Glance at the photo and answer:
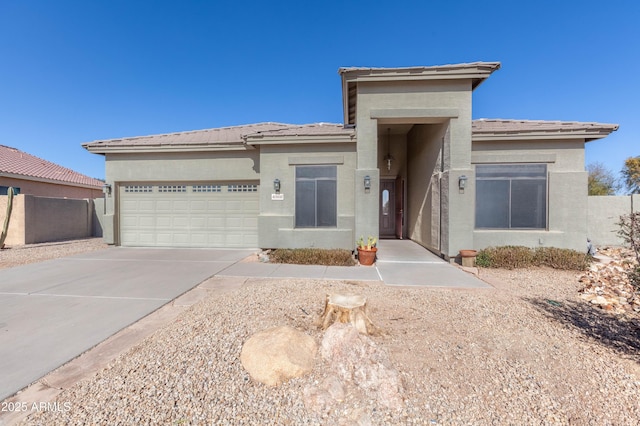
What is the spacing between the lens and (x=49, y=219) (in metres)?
11.1

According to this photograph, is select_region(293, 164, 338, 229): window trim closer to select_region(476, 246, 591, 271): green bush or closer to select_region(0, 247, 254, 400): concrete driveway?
select_region(0, 247, 254, 400): concrete driveway

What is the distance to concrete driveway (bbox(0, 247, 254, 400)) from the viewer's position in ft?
9.48

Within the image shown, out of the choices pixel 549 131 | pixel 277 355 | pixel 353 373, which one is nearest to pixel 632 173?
pixel 549 131

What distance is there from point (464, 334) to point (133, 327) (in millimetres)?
4385

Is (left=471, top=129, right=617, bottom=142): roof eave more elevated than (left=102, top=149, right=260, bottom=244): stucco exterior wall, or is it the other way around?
(left=471, top=129, right=617, bottom=142): roof eave

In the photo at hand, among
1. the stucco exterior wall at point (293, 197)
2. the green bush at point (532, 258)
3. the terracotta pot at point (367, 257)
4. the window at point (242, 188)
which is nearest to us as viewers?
the green bush at point (532, 258)

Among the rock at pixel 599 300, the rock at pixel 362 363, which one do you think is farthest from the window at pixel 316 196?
the rock at pixel 599 300

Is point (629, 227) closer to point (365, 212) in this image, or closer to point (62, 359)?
point (365, 212)

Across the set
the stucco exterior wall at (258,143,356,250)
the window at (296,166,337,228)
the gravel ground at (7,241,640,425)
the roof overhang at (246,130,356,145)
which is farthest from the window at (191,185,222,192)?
the gravel ground at (7,241,640,425)

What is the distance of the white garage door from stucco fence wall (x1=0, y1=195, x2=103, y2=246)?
393 cm

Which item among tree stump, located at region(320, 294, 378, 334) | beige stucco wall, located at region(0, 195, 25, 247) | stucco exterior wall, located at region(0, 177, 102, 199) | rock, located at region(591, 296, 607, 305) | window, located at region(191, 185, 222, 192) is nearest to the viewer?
tree stump, located at region(320, 294, 378, 334)

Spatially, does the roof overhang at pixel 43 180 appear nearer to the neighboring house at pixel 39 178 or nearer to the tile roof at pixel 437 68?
the neighboring house at pixel 39 178

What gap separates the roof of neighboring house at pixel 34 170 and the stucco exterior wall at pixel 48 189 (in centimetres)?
33

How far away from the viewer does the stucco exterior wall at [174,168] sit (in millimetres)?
9445
